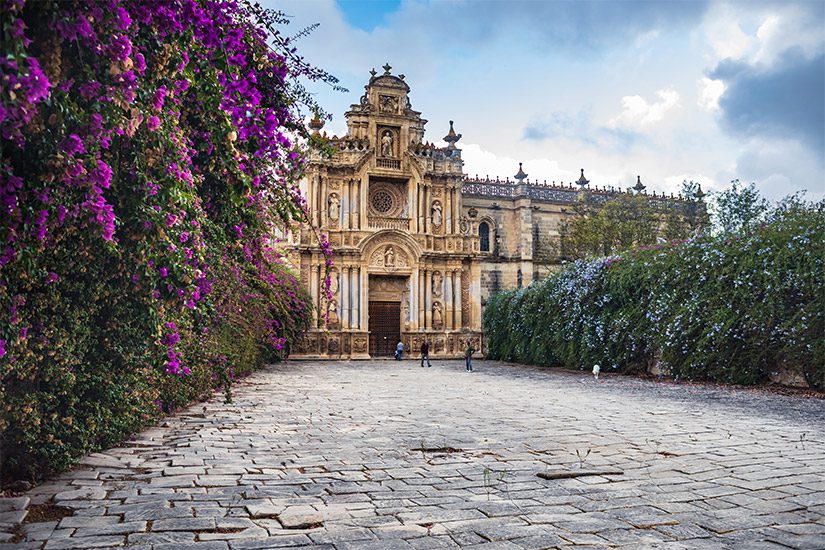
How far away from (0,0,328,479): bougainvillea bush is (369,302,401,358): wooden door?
23938 mm

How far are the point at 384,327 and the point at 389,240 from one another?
4223 mm

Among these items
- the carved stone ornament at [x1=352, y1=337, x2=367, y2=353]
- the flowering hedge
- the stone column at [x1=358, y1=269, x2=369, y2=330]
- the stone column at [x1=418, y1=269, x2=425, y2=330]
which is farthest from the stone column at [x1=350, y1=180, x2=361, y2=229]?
the flowering hedge

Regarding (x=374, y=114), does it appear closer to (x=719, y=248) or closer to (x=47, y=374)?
(x=719, y=248)

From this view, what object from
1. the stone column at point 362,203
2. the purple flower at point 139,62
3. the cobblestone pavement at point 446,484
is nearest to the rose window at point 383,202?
the stone column at point 362,203

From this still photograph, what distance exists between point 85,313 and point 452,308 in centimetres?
2699

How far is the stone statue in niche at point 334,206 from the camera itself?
30.2m

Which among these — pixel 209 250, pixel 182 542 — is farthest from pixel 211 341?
pixel 182 542

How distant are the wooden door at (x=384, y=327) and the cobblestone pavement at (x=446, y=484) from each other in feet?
71.6

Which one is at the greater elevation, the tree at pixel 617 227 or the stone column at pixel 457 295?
the tree at pixel 617 227

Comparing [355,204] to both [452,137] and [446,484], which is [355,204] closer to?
[452,137]

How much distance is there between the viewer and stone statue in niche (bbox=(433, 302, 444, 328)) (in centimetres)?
3100

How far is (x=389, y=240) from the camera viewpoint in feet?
101

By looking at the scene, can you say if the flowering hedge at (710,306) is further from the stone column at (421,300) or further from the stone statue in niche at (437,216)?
the stone statue in niche at (437,216)

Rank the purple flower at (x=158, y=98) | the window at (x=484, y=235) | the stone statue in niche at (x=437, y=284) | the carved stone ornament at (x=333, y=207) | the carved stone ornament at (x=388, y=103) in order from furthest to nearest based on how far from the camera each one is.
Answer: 1. the window at (x=484, y=235)
2. the carved stone ornament at (x=388, y=103)
3. the stone statue in niche at (x=437, y=284)
4. the carved stone ornament at (x=333, y=207)
5. the purple flower at (x=158, y=98)
